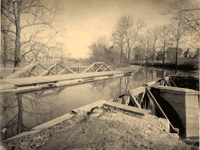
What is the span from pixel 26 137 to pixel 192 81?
10693 mm

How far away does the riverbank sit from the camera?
59.0 inches

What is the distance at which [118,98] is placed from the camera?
3.48 meters

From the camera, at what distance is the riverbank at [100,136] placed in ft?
4.91

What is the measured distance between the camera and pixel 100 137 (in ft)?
5.49

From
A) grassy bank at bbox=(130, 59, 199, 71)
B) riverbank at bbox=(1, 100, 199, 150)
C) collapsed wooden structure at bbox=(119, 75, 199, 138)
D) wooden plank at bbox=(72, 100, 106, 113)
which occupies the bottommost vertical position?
collapsed wooden structure at bbox=(119, 75, 199, 138)

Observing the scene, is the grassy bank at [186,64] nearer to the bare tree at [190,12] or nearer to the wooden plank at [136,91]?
the bare tree at [190,12]

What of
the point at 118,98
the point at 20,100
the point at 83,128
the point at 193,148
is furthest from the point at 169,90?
the point at 20,100

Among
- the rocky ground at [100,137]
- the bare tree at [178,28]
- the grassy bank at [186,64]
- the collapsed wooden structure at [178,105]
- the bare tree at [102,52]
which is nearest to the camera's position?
the rocky ground at [100,137]

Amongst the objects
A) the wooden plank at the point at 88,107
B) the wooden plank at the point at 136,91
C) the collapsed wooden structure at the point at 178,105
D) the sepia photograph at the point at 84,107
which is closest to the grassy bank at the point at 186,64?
the sepia photograph at the point at 84,107

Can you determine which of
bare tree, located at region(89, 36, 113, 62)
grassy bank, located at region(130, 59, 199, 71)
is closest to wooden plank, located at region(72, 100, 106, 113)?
grassy bank, located at region(130, 59, 199, 71)

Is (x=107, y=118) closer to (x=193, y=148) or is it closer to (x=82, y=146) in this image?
(x=82, y=146)

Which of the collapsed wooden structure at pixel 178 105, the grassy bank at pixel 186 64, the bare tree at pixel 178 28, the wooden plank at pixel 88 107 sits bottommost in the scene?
the collapsed wooden structure at pixel 178 105

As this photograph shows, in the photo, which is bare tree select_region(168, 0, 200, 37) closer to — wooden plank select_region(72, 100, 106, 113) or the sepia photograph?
the sepia photograph

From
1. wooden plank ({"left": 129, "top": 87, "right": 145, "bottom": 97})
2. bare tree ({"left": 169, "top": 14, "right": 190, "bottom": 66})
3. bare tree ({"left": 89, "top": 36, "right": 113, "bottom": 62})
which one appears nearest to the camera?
wooden plank ({"left": 129, "top": 87, "right": 145, "bottom": 97})
